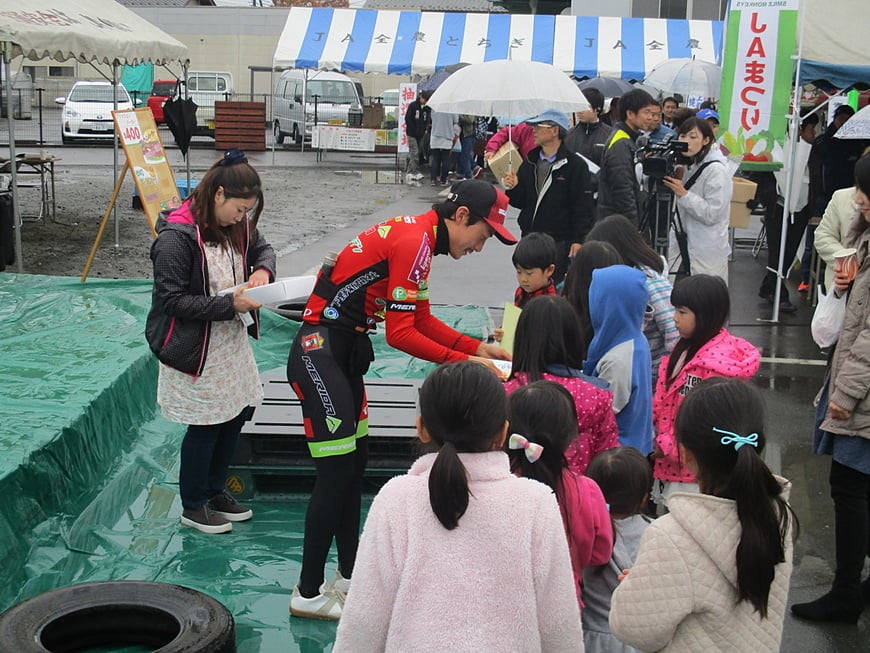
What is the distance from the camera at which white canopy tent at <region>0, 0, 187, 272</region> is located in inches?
379

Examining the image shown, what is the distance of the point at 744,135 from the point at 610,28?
39.1ft

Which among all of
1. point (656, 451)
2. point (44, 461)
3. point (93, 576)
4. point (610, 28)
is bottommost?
point (93, 576)

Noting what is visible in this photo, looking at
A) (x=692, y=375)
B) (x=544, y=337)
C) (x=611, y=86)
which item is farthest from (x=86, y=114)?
(x=544, y=337)

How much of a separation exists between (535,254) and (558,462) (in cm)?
233

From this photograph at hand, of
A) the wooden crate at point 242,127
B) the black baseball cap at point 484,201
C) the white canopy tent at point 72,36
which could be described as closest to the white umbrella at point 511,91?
the white canopy tent at point 72,36

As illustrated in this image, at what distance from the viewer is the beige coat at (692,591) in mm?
2404

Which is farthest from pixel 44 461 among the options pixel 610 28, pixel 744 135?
pixel 610 28

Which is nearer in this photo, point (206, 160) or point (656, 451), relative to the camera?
point (656, 451)

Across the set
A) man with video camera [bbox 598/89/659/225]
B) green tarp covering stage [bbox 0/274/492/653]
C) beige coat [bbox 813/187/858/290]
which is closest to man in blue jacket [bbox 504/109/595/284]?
man with video camera [bbox 598/89/659/225]

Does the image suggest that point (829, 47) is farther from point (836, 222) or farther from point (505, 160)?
point (836, 222)

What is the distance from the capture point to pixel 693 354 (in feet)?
13.4

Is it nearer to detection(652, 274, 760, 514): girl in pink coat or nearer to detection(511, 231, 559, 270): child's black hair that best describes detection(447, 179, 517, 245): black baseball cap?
detection(652, 274, 760, 514): girl in pink coat

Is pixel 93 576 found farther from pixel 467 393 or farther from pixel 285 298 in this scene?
pixel 467 393

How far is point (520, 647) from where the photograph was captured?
2.17 m
